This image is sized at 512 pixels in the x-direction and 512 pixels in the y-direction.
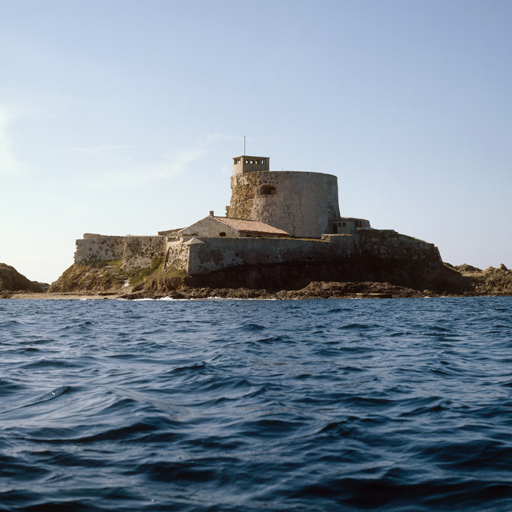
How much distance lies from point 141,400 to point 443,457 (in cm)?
397

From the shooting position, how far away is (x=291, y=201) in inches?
2270

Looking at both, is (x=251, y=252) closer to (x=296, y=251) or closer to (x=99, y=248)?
(x=296, y=251)

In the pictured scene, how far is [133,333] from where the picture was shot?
1827 cm

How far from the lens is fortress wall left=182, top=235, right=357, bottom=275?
4519 cm

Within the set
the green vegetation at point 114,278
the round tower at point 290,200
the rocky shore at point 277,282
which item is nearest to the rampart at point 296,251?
the rocky shore at point 277,282

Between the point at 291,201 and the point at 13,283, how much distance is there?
27549mm

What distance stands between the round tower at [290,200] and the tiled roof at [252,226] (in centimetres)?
250

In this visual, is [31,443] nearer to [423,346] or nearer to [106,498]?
[106,498]

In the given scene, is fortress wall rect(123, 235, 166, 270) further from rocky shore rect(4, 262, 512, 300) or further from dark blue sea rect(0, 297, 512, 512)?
dark blue sea rect(0, 297, 512, 512)

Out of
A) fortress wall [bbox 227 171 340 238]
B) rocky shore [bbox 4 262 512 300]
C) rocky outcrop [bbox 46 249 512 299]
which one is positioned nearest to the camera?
rocky shore [bbox 4 262 512 300]

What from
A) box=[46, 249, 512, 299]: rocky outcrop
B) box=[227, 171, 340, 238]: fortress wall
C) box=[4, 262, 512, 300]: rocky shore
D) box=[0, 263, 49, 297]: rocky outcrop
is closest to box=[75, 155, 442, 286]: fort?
box=[227, 171, 340, 238]: fortress wall

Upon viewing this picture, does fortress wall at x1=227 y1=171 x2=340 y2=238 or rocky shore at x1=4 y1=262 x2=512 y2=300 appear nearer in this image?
rocky shore at x1=4 y1=262 x2=512 y2=300

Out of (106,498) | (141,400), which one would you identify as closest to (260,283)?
(141,400)

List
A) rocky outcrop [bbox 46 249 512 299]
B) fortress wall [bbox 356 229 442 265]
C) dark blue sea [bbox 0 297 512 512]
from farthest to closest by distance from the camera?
fortress wall [bbox 356 229 442 265]
rocky outcrop [bbox 46 249 512 299]
dark blue sea [bbox 0 297 512 512]
